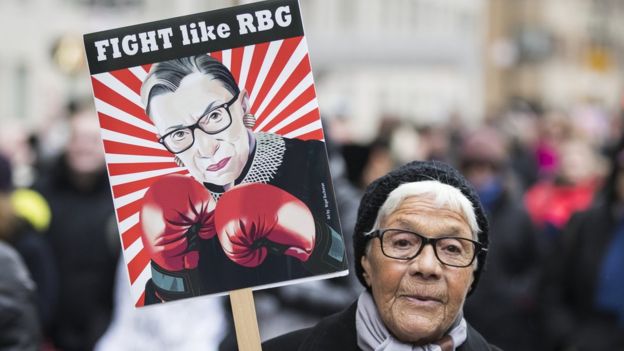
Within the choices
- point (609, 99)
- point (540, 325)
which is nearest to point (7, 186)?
point (540, 325)

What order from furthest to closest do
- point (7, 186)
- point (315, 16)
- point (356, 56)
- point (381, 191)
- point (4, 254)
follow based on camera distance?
point (315, 16) < point (356, 56) < point (7, 186) < point (4, 254) < point (381, 191)

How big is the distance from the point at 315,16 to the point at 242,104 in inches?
1414

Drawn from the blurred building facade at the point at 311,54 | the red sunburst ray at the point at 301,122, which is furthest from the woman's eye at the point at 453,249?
the blurred building facade at the point at 311,54

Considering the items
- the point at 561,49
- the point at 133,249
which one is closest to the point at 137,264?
the point at 133,249

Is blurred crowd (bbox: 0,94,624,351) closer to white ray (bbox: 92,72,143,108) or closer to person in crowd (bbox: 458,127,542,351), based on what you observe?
person in crowd (bbox: 458,127,542,351)

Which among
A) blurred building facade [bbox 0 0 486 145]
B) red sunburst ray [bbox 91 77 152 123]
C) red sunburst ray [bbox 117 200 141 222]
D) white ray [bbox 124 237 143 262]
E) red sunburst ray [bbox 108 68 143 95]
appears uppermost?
blurred building facade [bbox 0 0 486 145]

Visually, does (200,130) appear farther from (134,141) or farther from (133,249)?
(133,249)

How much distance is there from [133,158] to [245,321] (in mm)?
576

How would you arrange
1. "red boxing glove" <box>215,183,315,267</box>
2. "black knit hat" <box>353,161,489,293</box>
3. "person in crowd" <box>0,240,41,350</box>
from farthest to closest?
"person in crowd" <box>0,240,41,350</box>, "red boxing glove" <box>215,183,315,267</box>, "black knit hat" <box>353,161,489,293</box>

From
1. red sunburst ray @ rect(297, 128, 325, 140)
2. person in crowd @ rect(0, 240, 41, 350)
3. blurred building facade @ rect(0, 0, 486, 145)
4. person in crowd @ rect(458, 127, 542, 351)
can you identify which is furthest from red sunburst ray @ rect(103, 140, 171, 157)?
blurred building facade @ rect(0, 0, 486, 145)

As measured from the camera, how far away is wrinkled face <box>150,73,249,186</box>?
14.6 feet

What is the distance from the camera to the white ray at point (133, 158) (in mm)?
4457

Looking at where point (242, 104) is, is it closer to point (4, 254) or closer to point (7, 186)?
point (4, 254)

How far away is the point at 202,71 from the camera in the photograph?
4.45 meters
